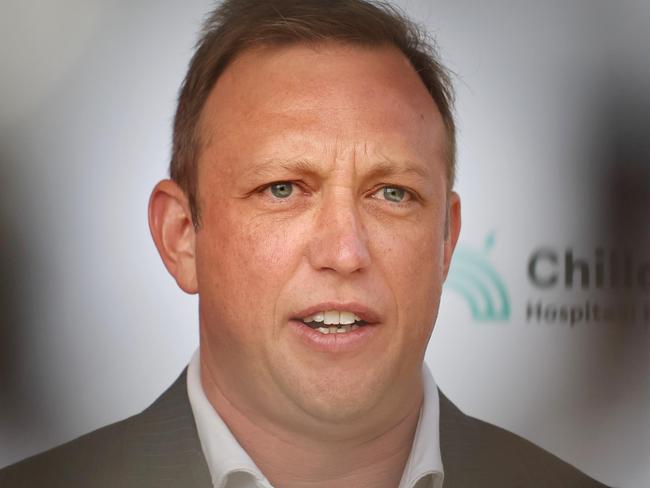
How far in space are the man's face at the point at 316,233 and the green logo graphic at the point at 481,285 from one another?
0.77 feet

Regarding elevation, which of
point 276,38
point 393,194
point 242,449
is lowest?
point 242,449

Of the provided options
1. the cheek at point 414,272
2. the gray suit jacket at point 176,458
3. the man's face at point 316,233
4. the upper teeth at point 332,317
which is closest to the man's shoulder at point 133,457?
the gray suit jacket at point 176,458

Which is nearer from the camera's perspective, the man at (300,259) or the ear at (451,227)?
the man at (300,259)

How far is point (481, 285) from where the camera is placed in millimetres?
2176

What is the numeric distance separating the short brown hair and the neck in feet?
1.31

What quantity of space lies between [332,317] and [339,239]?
0.14 m

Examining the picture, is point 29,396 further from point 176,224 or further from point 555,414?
point 555,414

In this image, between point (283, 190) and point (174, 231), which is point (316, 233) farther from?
point (174, 231)

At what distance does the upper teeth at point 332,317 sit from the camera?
1.79 m

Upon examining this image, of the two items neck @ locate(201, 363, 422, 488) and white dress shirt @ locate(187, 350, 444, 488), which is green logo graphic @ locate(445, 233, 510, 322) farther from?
neck @ locate(201, 363, 422, 488)

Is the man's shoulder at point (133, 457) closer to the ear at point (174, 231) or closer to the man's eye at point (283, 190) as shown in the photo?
the ear at point (174, 231)

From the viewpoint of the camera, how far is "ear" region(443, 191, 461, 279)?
2.06m

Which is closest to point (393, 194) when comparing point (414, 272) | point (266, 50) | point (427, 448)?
point (414, 272)

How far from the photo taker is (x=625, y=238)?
7.23ft
